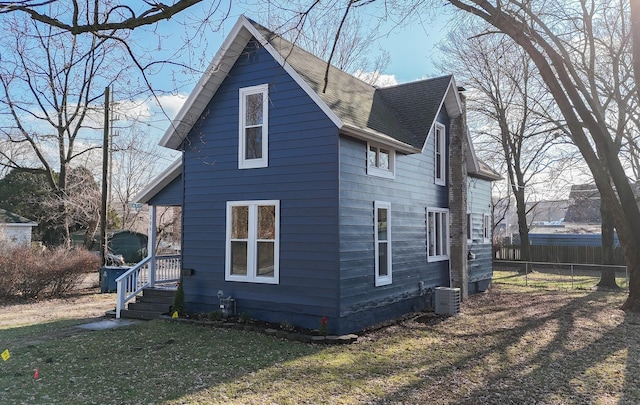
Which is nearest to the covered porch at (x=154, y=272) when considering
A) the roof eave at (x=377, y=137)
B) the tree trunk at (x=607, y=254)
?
the roof eave at (x=377, y=137)

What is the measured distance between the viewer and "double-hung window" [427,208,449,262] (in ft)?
43.9

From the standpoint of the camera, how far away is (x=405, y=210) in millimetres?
11797

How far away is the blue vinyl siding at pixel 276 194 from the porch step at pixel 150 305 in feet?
3.12

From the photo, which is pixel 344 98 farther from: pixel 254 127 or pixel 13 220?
pixel 13 220

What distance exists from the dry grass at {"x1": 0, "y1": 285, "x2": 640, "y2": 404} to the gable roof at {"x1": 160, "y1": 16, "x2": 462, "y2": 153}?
13.2 feet

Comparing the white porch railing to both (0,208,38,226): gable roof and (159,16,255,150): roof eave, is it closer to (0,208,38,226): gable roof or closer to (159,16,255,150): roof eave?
(159,16,255,150): roof eave

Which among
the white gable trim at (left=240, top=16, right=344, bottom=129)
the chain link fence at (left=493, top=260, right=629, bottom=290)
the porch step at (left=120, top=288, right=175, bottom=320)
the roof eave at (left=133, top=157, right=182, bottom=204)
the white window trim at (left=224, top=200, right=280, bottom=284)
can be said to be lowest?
the chain link fence at (left=493, top=260, right=629, bottom=290)

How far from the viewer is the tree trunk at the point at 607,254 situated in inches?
738

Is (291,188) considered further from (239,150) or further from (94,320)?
(94,320)

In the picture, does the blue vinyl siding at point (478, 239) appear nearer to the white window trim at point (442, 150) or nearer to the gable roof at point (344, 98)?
the white window trim at point (442, 150)

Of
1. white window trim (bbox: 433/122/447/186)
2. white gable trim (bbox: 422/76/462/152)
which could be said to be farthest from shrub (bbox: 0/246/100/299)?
white gable trim (bbox: 422/76/462/152)

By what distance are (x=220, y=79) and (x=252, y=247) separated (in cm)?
406

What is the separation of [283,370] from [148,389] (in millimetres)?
1934

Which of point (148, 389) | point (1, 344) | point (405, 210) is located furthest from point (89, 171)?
point (148, 389)
